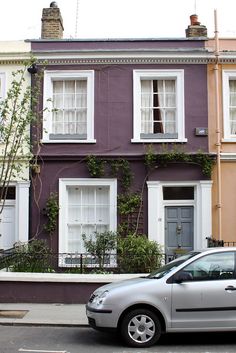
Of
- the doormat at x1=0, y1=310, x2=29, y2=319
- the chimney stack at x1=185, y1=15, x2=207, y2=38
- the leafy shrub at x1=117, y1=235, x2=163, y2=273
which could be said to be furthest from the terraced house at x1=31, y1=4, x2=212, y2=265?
the doormat at x1=0, y1=310, x2=29, y2=319

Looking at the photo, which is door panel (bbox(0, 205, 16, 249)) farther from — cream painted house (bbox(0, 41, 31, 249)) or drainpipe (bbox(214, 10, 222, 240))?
drainpipe (bbox(214, 10, 222, 240))

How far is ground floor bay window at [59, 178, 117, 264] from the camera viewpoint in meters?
16.0

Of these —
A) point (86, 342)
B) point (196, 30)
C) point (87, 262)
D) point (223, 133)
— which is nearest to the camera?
point (86, 342)

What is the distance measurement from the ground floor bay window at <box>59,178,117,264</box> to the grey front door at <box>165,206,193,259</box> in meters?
1.67

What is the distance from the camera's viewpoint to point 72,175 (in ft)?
53.1

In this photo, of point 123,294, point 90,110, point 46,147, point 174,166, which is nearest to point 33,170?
point 46,147

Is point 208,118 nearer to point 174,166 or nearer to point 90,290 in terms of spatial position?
point 174,166

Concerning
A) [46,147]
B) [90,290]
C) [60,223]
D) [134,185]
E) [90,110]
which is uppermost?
[90,110]

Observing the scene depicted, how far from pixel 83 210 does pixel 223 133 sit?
15.8 ft

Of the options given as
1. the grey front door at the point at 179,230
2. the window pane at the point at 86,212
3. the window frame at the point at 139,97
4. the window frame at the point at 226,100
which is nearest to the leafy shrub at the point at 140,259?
the grey front door at the point at 179,230

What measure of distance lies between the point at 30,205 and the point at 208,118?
5929mm

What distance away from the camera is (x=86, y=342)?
8.91 m

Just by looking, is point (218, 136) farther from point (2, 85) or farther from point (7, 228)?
point (7, 228)

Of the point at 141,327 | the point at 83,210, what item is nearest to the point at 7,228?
the point at 83,210
